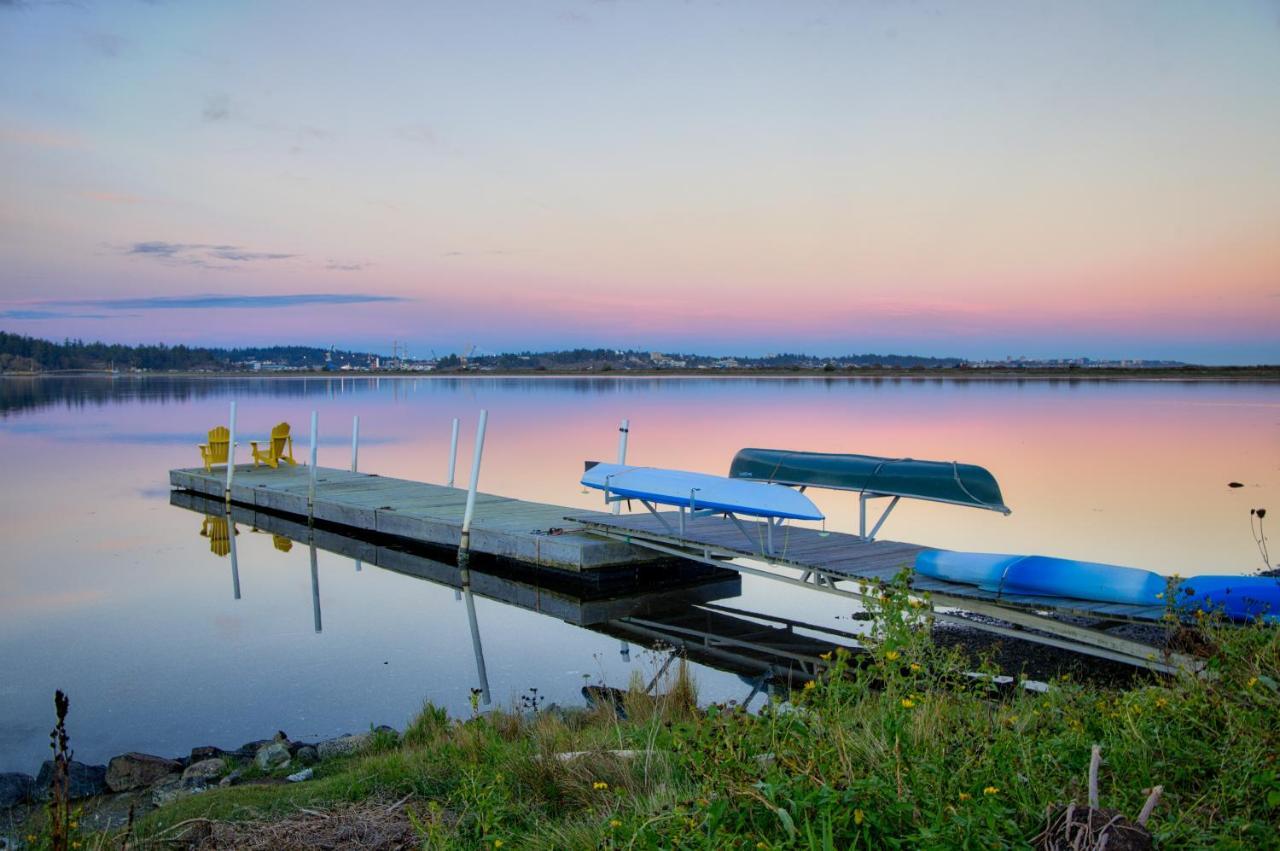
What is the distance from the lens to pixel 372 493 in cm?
1956

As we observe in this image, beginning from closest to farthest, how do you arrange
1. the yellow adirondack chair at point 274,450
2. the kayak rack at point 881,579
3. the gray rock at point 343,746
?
1. the gray rock at point 343,746
2. the kayak rack at point 881,579
3. the yellow adirondack chair at point 274,450

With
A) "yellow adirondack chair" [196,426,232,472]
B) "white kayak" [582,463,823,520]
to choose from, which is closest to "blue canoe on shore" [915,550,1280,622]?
"white kayak" [582,463,823,520]

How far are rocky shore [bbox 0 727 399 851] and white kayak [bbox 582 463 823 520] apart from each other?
475 centimetres

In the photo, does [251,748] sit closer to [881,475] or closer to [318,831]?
[318,831]

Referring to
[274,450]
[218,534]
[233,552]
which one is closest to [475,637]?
[233,552]

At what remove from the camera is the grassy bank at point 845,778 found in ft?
10.3

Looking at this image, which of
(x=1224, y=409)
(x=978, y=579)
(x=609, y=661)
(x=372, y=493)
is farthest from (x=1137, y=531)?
(x=1224, y=409)

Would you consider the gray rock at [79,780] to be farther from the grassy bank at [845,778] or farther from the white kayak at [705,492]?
the white kayak at [705,492]

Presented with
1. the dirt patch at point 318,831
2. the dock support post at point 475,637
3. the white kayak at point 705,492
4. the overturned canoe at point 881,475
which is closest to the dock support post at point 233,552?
the dock support post at point 475,637

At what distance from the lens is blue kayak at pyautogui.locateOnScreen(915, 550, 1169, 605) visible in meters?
7.71

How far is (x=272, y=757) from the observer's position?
22.7 ft

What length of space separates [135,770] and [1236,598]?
26.8 feet

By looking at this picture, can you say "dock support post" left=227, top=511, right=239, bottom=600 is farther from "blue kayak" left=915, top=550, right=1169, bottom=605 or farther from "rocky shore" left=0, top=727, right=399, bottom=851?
"blue kayak" left=915, top=550, right=1169, bottom=605

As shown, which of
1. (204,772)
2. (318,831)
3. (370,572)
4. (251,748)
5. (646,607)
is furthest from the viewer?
(370,572)
